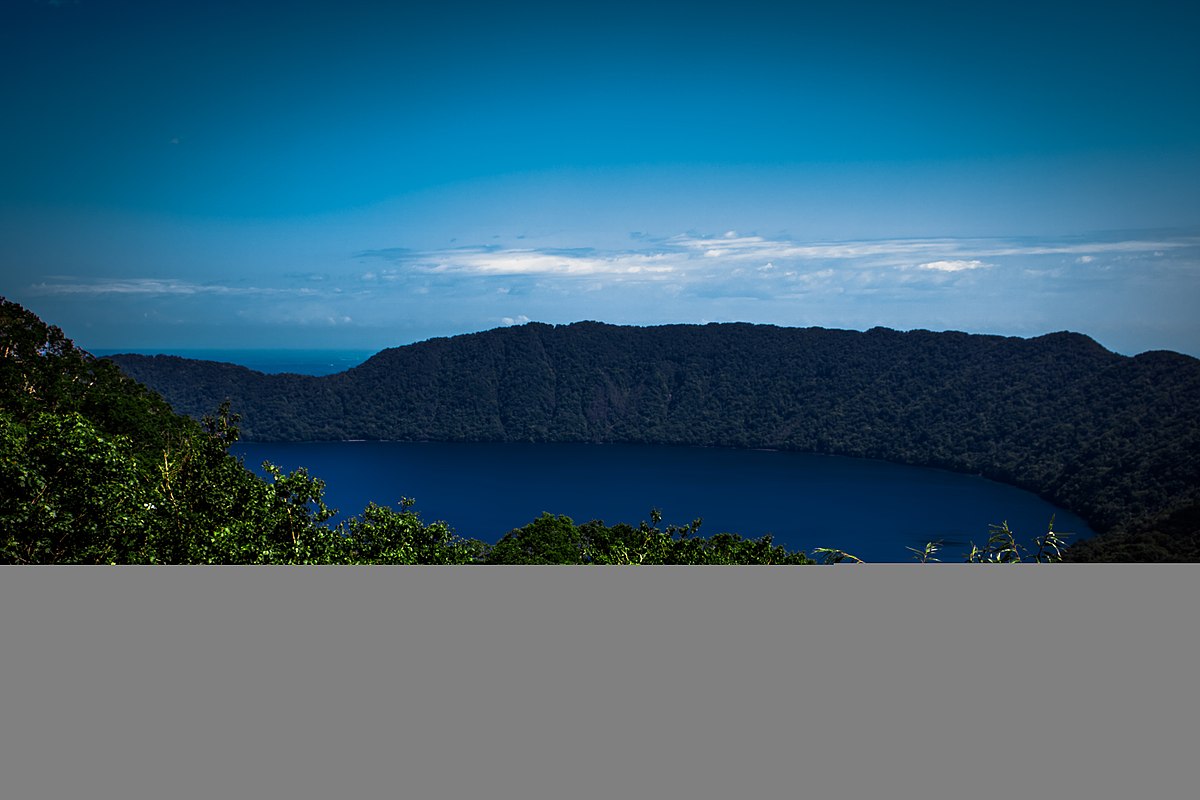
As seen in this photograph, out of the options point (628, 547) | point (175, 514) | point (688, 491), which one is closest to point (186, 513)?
point (175, 514)

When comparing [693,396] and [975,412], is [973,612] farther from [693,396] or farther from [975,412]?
[693,396]

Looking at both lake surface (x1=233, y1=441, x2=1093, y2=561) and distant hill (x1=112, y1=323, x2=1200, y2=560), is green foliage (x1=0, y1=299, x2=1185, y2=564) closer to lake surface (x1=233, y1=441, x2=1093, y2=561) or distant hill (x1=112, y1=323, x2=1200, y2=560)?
lake surface (x1=233, y1=441, x2=1093, y2=561)

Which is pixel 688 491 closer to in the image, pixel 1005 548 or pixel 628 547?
pixel 628 547

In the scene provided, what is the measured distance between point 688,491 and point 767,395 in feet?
97.5

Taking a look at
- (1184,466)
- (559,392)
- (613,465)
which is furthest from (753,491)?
(559,392)

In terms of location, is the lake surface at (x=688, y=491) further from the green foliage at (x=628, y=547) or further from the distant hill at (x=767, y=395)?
the green foliage at (x=628, y=547)

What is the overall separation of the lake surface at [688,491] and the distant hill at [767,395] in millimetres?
3150

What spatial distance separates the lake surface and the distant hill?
3.15 meters

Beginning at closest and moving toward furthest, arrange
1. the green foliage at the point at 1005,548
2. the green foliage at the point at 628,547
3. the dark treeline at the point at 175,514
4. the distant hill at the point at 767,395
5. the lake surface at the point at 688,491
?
the green foliage at the point at 1005,548 < the dark treeline at the point at 175,514 < the green foliage at the point at 628,547 < the lake surface at the point at 688,491 < the distant hill at the point at 767,395

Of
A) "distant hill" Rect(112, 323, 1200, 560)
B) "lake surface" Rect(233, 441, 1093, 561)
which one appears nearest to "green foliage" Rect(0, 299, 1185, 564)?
"lake surface" Rect(233, 441, 1093, 561)

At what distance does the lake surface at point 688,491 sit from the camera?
57.5m

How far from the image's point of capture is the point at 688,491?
70.4 metres

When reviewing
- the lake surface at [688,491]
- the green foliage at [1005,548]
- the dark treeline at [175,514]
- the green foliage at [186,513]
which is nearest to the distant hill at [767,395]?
the lake surface at [688,491]

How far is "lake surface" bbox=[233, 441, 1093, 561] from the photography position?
57.5 metres
